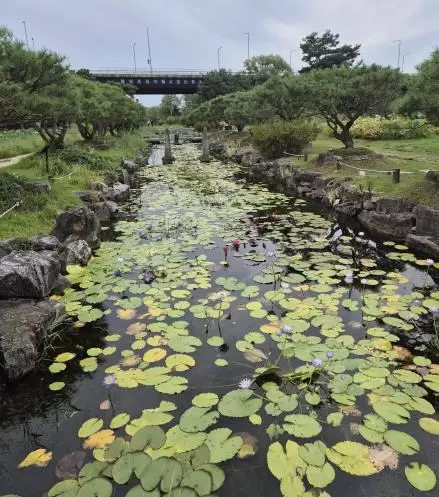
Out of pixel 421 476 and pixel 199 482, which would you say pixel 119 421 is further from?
pixel 421 476

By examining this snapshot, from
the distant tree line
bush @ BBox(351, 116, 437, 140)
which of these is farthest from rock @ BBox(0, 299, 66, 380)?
bush @ BBox(351, 116, 437, 140)

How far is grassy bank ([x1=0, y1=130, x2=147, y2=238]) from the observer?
7418 mm

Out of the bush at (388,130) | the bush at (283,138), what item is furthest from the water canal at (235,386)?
the bush at (388,130)

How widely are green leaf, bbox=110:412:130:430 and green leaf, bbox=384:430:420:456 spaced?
2186 mm

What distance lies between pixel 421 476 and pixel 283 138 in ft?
54.0

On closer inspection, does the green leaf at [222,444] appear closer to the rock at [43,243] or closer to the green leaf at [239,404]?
the green leaf at [239,404]

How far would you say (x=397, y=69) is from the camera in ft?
45.0

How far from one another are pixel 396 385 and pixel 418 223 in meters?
5.06

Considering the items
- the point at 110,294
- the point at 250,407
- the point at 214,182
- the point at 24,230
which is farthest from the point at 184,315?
the point at 214,182

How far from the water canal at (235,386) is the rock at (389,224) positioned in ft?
4.47

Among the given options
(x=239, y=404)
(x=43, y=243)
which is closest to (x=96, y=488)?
(x=239, y=404)

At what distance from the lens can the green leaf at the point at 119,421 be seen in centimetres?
329

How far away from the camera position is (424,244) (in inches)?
283

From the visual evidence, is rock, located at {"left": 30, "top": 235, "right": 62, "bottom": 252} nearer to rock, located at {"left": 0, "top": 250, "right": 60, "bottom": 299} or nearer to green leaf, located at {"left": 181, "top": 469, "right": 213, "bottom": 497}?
rock, located at {"left": 0, "top": 250, "right": 60, "bottom": 299}
